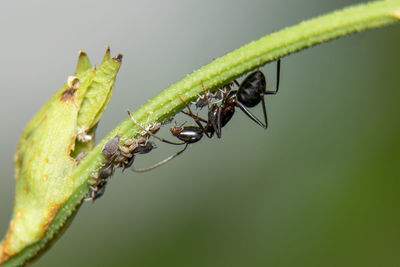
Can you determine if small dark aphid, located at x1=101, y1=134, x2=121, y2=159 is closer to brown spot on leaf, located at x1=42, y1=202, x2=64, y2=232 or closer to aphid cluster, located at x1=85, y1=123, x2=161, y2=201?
aphid cluster, located at x1=85, y1=123, x2=161, y2=201

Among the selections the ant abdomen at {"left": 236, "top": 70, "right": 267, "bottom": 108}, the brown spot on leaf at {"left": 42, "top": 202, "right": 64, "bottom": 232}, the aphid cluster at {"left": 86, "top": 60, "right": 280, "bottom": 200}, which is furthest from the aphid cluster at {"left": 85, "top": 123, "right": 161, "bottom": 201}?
the ant abdomen at {"left": 236, "top": 70, "right": 267, "bottom": 108}

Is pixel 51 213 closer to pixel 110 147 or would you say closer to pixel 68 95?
pixel 110 147

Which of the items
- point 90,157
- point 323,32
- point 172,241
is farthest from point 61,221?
point 172,241

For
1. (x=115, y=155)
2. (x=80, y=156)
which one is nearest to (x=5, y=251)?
(x=80, y=156)

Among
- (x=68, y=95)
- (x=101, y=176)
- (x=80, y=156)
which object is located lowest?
(x=101, y=176)

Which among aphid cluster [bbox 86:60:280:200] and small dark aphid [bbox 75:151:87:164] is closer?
small dark aphid [bbox 75:151:87:164]

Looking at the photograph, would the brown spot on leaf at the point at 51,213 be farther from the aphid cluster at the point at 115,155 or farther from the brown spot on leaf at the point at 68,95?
the brown spot on leaf at the point at 68,95

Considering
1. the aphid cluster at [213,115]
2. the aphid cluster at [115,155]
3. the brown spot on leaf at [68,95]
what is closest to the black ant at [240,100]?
the aphid cluster at [213,115]

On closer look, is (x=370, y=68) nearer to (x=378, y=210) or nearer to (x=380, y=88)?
(x=380, y=88)
